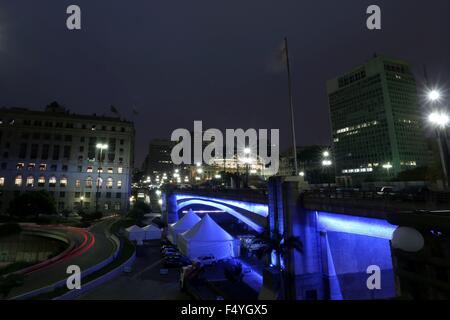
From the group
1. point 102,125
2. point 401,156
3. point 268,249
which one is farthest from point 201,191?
point 401,156

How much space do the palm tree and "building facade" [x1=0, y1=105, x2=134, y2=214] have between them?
64.8 m

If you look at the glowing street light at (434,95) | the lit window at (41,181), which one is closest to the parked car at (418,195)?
the glowing street light at (434,95)

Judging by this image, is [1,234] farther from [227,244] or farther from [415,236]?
[415,236]

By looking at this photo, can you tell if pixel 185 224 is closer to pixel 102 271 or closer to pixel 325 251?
pixel 102 271

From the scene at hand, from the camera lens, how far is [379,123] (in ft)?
439

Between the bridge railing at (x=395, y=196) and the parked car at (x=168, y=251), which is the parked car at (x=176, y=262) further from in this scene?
the bridge railing at (x=395, y=196)

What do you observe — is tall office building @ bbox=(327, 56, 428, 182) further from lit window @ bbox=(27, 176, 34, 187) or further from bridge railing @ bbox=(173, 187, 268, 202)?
lit window @ bbox=(27, 176, 34, 187)

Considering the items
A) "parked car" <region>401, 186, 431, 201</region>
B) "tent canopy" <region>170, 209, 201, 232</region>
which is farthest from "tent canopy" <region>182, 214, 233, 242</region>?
"parked car" <region>401, 186, 431, 201</region>

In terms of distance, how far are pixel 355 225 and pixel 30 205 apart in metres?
63.9

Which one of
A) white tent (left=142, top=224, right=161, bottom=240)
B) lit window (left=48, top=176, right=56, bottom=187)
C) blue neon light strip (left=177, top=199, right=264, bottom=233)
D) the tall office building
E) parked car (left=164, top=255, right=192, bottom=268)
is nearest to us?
blue neon light strip (left=177, top=199, right=264, bottom=233)

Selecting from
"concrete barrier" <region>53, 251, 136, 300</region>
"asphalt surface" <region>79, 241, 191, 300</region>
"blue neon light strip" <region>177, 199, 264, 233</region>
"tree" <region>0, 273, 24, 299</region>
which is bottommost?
"asphalt surface" <region>79, 241, 191, 300</region>

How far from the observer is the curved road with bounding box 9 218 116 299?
20.5 metres

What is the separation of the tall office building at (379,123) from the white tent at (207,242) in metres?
111

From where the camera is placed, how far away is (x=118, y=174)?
8025 cm
